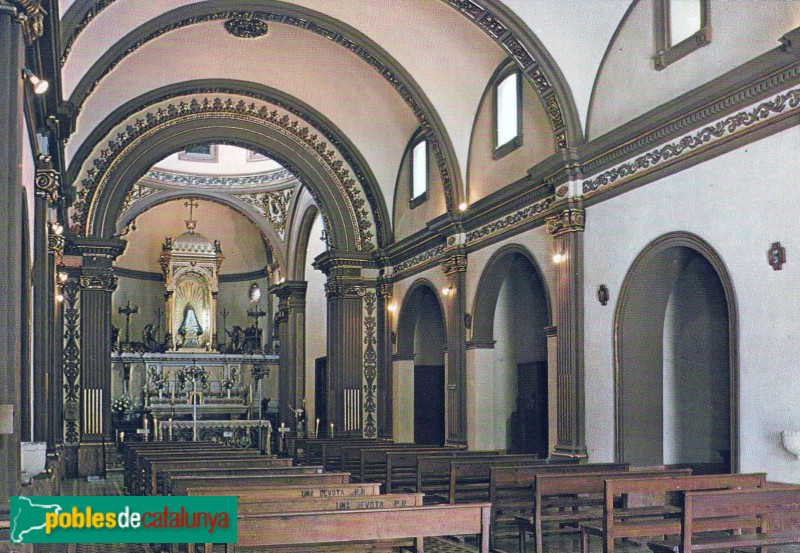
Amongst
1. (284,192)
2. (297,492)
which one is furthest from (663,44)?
(284,192)

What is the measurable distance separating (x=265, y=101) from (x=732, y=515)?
50.2 feet

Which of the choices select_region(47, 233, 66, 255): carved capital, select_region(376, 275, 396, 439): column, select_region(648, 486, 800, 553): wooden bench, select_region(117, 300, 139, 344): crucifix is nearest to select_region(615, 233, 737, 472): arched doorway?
select_region(648, 486, 800, 553): wooden bench

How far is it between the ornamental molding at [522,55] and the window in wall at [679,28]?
2.08 m

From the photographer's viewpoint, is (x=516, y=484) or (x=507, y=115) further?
(x=507, y=115)

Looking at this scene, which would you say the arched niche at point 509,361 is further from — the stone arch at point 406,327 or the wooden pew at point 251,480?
the wooden pew at point 251,480

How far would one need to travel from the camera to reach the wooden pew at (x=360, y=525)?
612 centimetres

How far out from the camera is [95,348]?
19.2 meters

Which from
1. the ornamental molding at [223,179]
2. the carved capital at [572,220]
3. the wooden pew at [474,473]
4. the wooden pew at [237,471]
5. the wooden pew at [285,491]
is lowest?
the wooden pew at [474,473]

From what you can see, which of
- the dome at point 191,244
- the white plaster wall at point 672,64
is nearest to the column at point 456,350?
the white plaster wall at point 672,64

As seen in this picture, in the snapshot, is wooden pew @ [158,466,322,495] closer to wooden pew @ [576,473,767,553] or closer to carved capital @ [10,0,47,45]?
wooden pew @ [576,473,767,553]

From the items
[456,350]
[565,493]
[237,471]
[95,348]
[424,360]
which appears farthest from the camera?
[424,360]

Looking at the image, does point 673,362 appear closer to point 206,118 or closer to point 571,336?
point 571,336

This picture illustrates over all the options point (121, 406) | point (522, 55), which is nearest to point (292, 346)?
point (121, 406)

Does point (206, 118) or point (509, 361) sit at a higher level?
point (206, 118)
